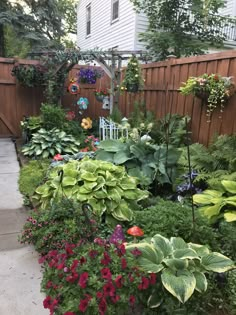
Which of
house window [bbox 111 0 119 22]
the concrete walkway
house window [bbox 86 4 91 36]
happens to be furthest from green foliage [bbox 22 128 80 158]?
house window [bbox 86 4 91 36]

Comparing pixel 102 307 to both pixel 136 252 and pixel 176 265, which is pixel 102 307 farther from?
pixel 176 265

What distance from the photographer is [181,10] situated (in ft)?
23.7

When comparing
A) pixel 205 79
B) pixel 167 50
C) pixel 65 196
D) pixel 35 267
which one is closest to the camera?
pixel 35 267

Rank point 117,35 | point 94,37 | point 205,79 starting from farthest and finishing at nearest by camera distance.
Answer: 1. point 94,37
2. point 117,35
3. point 205,79

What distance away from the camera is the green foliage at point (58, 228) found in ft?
7.04

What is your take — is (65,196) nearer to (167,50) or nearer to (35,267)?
(35,267)

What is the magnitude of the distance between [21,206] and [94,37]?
10.2 meters

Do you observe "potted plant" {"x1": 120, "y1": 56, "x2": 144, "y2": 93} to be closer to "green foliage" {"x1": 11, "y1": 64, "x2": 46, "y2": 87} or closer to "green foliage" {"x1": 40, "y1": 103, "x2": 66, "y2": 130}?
"green foliage" {"x1": 40, "y1": 103, "x2": 66, "y2": 130}

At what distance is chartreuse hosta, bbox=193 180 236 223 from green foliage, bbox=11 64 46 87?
16.3ft

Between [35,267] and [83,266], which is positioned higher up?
[83,266]

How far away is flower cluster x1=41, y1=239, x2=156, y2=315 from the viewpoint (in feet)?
4.42

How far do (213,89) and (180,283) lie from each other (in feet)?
8.69

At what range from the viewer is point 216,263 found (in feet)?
5.49

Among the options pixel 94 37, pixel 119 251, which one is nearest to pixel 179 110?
pixel 119 251
